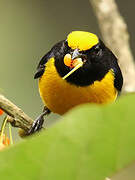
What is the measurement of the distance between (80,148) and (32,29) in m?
4.13

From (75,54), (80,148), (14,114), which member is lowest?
(75,54)

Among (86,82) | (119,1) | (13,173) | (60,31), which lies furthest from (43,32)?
(13,173)

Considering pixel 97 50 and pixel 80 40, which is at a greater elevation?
pixel 80 40

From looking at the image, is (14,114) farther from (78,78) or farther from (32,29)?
(32,29)

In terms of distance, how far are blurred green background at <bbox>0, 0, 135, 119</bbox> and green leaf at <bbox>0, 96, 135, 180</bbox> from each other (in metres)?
3.35

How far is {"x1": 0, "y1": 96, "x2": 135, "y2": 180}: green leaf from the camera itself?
0.46 m

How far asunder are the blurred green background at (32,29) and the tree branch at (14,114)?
251cm

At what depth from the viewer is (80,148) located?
47cm

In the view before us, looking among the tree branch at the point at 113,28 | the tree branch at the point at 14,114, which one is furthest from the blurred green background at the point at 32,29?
the tree branch at the point at 14,114

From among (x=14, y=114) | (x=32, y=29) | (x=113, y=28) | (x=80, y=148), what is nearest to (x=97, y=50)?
(x=113, y=28)

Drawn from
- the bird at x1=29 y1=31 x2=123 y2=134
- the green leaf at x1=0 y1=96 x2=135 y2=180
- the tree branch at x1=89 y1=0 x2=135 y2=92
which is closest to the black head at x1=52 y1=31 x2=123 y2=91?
the bird at x1=29 y1=31 x2=123 y2=134

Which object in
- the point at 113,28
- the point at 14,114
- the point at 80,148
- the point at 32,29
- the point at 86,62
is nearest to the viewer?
the point at 80,148

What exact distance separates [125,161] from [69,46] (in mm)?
1400

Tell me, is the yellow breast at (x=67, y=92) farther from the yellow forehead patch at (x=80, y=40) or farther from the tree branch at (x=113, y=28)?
the tree branch at (x=113, y=28)
